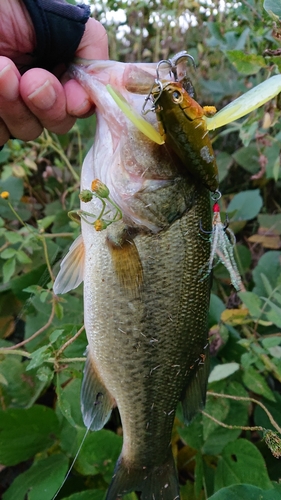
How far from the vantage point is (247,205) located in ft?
7.32

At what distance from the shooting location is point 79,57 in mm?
1194

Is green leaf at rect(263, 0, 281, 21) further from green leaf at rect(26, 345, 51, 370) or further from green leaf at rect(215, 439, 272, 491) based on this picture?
green leaf at rect(215, 439, 272, 491)

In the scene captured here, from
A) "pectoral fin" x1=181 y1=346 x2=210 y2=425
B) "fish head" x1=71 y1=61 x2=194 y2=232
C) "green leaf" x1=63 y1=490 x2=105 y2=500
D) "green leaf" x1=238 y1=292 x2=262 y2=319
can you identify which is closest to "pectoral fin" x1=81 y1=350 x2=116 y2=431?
"pectoral fin" x1=181 y1=346 x2=210 y2=425

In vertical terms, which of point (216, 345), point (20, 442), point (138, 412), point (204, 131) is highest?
point (204, 131)

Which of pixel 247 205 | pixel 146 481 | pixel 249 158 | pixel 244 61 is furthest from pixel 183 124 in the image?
pixel 249 158

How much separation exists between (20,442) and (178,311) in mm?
777

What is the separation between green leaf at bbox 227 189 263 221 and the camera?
7.20 feet

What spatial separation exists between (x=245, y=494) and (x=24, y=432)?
0.76 m

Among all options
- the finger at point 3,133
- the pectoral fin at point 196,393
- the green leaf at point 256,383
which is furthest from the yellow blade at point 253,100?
the green leaf at point 256,383

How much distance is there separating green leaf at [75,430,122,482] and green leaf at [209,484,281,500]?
1.55ft

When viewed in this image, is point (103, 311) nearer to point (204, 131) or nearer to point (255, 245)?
point (204, 131)

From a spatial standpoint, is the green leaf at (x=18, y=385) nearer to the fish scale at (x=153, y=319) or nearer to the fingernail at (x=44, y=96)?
the fish scale at (x=153, y=319)

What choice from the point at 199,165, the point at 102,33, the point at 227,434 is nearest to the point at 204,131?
the point at 199,165

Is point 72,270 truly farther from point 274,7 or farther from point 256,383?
point 274,7
